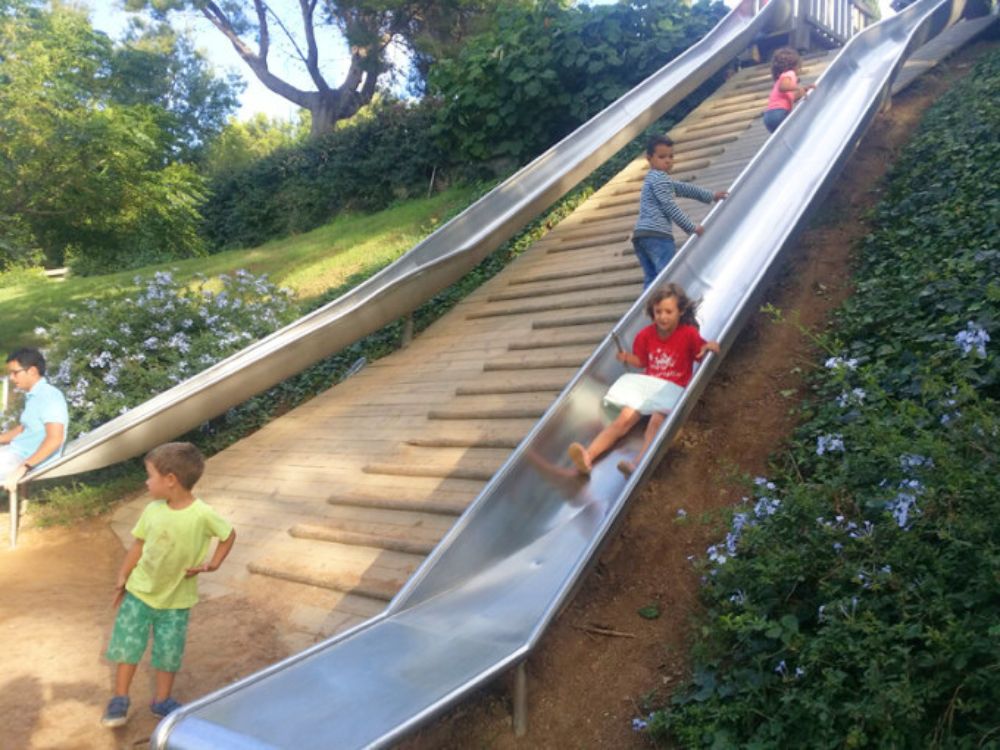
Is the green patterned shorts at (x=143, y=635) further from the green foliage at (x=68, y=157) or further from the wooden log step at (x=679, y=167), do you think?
the green foliage at (x=68, y=157)

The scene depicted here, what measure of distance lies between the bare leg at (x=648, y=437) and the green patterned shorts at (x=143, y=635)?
2236 mm

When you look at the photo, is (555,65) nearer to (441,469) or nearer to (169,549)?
(441,469)

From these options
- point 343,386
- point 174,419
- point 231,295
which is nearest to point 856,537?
point 174,419

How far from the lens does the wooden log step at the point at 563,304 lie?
693 centimetres

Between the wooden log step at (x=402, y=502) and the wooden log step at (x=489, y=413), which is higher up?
the wooden log step at (x=489, y=413)

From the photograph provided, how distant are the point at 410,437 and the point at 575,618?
2.52m

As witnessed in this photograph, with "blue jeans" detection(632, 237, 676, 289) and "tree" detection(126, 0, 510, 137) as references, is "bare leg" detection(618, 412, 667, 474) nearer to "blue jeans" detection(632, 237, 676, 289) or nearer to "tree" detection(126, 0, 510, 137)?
"blue jeans" detection(632, 237, 676, 289)

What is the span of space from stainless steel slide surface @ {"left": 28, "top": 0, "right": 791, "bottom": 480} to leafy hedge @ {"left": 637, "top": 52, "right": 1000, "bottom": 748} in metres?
4.04

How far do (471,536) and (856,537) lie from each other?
1.77 metres

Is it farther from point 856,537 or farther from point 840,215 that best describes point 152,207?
point 856,537

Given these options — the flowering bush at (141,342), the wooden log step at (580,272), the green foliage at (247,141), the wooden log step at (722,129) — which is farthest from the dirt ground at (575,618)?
the green foliage at (247,141)

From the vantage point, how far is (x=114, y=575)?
5.27 metres

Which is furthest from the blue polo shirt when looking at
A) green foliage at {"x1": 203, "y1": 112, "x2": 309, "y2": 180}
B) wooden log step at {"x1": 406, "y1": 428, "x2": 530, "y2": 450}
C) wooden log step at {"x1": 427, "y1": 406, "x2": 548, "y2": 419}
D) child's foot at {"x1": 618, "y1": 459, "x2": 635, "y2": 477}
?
green foliage at {"x1": 203, "y1": 112, "x2": 309, "y2": 180}

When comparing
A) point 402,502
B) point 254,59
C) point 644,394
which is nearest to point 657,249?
point 644,394
